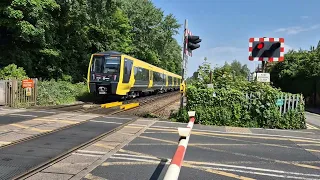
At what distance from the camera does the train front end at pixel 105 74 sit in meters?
22.0

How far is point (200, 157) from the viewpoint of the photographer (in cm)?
723

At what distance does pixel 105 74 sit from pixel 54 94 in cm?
346

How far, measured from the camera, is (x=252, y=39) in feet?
43.2

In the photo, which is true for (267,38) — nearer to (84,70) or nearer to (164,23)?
(84,70)

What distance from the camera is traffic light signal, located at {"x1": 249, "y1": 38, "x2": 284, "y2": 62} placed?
13023mm

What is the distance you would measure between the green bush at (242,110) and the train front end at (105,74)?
10150 mm

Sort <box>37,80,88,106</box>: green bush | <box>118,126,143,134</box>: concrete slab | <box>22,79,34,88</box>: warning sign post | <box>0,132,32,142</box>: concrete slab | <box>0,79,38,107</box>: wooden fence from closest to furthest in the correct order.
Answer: <box>0,132,32,142</box>: concrete slab → <box>118,126,143,134</box>: concrete slab → <box>0,79,38,107</box>: wooden fence → <box>22,79,34,88</box>: warning sign post → <box>37,80,88,106</box>: green bush

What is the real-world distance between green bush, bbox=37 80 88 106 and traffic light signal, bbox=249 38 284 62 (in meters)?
11.7

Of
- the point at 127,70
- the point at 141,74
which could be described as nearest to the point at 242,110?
the point at 127,70

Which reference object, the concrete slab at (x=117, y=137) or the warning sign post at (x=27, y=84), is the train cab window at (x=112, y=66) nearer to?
the warning sign post at (x=27, y=84)

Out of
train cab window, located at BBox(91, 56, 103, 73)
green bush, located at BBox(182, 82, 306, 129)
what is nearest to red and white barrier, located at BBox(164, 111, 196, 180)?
green bush, located at BBox(182, 82, 306, 129)

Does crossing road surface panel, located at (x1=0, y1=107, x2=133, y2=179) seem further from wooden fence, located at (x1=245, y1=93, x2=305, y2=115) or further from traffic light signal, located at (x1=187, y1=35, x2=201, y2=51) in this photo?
wooden fence, located at (x1=245, y1=93, x2=305, y2=115)

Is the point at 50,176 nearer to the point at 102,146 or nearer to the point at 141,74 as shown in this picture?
the point at 102,146

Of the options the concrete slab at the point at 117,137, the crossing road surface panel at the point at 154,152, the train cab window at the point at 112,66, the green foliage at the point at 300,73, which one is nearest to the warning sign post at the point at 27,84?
the train cab window at the point at 112,66
